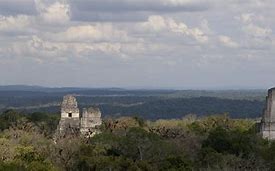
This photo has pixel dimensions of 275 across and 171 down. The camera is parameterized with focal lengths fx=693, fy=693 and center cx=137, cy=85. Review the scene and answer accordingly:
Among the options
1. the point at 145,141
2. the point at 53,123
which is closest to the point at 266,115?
the point at 145,141

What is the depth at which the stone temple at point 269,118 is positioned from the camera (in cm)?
3962

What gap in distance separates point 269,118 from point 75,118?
1232 cm

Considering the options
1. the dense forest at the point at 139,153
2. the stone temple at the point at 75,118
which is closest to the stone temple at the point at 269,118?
the dense forest at the point at 139,153

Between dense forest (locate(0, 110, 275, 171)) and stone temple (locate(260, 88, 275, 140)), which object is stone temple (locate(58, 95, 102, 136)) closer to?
dense forest (locate(0, 110, 275, 171))

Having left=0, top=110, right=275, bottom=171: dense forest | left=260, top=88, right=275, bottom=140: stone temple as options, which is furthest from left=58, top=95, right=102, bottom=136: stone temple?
left=260, top=88, right=275, bottom=140: stone temple

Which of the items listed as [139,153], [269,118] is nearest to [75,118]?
[139,153]

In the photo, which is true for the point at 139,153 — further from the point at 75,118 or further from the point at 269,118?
the point at 75,118

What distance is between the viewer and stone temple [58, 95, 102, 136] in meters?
43.6

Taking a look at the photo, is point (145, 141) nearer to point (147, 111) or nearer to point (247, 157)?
point (247, 157)

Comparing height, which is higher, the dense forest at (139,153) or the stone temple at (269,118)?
the stone temple at (269,118)

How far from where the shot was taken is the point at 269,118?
3966 cm

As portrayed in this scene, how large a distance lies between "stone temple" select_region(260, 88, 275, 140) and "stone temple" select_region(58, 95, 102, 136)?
10.7 metres

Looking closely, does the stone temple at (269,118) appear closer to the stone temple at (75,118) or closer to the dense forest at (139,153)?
the dense forest at (139,153)

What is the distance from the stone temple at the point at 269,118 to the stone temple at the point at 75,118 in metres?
10.7
